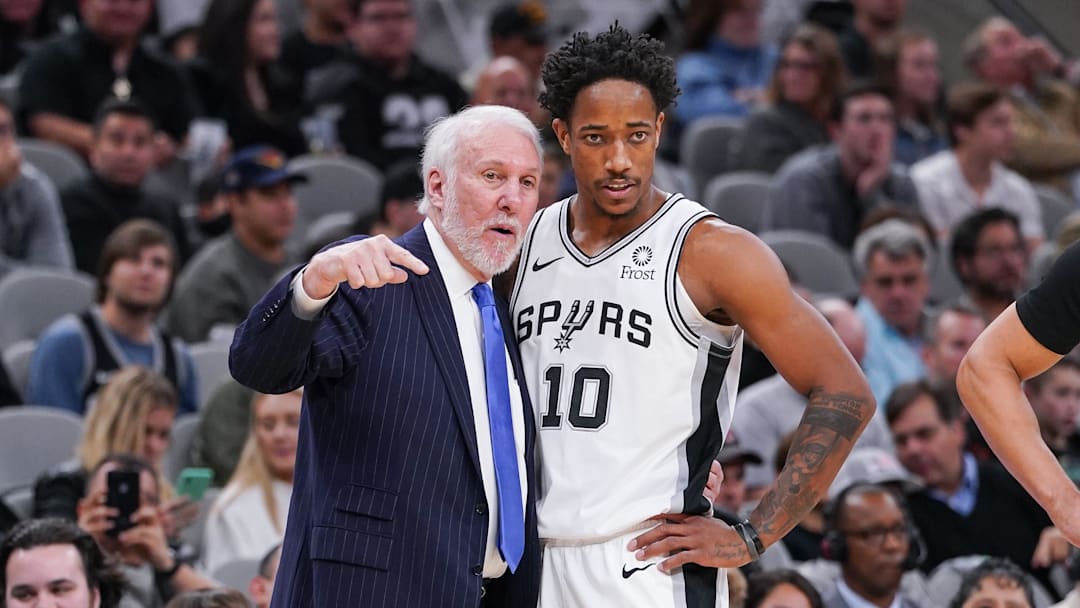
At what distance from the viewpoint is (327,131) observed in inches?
420

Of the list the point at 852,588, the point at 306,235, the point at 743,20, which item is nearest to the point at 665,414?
the point at 852,588

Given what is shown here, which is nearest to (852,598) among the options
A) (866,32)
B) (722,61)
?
(722,61)

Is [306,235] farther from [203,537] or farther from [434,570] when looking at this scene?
[434,570]

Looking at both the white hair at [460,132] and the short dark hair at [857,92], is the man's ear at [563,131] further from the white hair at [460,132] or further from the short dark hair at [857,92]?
the short dark hair at [857,92]

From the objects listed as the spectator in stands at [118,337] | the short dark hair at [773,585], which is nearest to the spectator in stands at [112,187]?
the spectator in stands at [118,337]

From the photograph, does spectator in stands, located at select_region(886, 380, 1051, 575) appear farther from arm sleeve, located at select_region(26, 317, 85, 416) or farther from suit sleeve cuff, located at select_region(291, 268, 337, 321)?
suit sleeve cuff, located at select_region(291, 268, 337, 321)

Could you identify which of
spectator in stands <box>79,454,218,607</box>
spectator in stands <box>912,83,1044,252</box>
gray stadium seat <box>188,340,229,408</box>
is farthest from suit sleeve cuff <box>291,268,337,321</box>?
spectator in stands <box>912,83,1044,252</box>

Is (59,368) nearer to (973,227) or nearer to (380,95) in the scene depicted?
(380,95)

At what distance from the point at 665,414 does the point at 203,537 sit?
3.34 meters

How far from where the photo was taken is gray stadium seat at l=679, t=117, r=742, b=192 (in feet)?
36.1

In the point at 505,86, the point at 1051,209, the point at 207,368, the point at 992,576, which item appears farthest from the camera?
the point at 1051,209

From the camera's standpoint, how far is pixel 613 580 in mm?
4203

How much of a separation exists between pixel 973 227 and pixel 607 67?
588 cm

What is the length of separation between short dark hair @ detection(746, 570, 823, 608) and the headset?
1.97 ft
